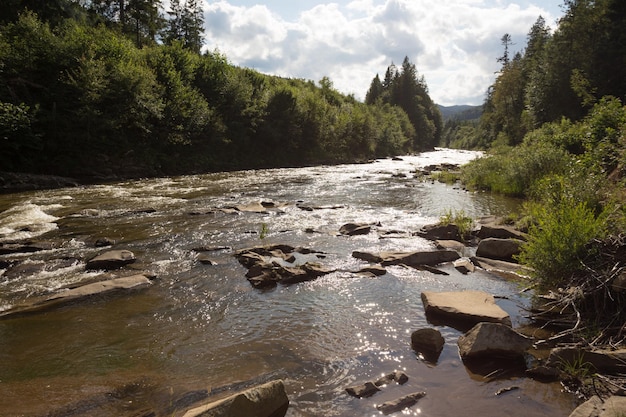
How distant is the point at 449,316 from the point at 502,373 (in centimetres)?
181

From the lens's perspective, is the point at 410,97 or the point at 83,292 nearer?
the point at 83,292

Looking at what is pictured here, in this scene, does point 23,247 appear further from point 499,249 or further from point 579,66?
point 579,66

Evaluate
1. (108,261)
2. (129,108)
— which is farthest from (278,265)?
(129,108)

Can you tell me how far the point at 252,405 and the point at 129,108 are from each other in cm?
3242

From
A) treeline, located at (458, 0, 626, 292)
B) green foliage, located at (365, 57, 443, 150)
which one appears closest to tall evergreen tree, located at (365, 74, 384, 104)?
green foliage, located at (365, 57, 443, 150)

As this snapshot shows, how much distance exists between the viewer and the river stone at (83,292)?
7.37 metres

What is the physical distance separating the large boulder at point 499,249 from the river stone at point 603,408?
699 cm

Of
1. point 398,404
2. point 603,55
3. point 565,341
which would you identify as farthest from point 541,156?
point 603,55

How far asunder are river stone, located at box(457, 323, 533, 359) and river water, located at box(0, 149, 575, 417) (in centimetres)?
33

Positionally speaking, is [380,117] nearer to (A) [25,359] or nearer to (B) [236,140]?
(B) [236,140]

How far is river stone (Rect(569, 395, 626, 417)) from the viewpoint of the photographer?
371 cm

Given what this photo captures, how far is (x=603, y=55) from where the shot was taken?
38.4 m

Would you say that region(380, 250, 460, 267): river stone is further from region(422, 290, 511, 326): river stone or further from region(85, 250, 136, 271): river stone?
region(85, 250, 136, 271): river stone

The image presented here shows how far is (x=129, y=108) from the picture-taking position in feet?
102
